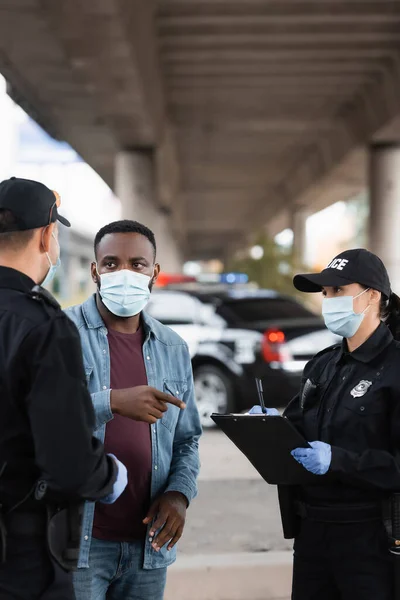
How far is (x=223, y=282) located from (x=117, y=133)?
9470 mm

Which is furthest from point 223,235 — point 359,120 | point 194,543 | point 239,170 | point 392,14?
point 194,543

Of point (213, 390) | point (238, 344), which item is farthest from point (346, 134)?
point (213, 390)

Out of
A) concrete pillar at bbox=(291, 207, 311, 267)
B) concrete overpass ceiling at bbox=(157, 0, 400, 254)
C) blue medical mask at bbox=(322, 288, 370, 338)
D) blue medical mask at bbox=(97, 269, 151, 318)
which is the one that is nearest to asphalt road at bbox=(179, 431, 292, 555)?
blue medical mask at bbox=(322, 288, 370, 338)

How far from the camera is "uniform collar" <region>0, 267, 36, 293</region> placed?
97.9 inches

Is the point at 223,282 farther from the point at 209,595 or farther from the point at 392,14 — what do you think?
the point at 209,595

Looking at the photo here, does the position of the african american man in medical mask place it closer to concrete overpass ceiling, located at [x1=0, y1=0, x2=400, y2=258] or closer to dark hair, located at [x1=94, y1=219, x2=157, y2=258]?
dark hair, located at [x1=94, y1=219, x2=157, y2=258]

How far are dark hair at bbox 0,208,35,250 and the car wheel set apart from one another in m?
9.19

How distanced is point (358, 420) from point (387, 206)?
70.3ft

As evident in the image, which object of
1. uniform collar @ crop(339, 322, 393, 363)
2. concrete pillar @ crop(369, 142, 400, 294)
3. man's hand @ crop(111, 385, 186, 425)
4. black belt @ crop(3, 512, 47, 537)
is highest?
concrete pillar @ crop(369, 142, 400, 294)

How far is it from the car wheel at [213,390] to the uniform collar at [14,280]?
922 centimetres

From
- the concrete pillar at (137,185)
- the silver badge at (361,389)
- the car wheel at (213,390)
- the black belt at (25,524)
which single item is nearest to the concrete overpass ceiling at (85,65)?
the concrete pillar at (137,185)

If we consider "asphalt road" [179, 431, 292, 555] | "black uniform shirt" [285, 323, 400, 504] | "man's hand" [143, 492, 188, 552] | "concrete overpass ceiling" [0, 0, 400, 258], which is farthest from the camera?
"concrete overpass ceiling" [0, 0, 400, 258]

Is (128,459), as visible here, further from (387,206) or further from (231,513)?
(387,206)

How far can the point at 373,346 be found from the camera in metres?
3.35
